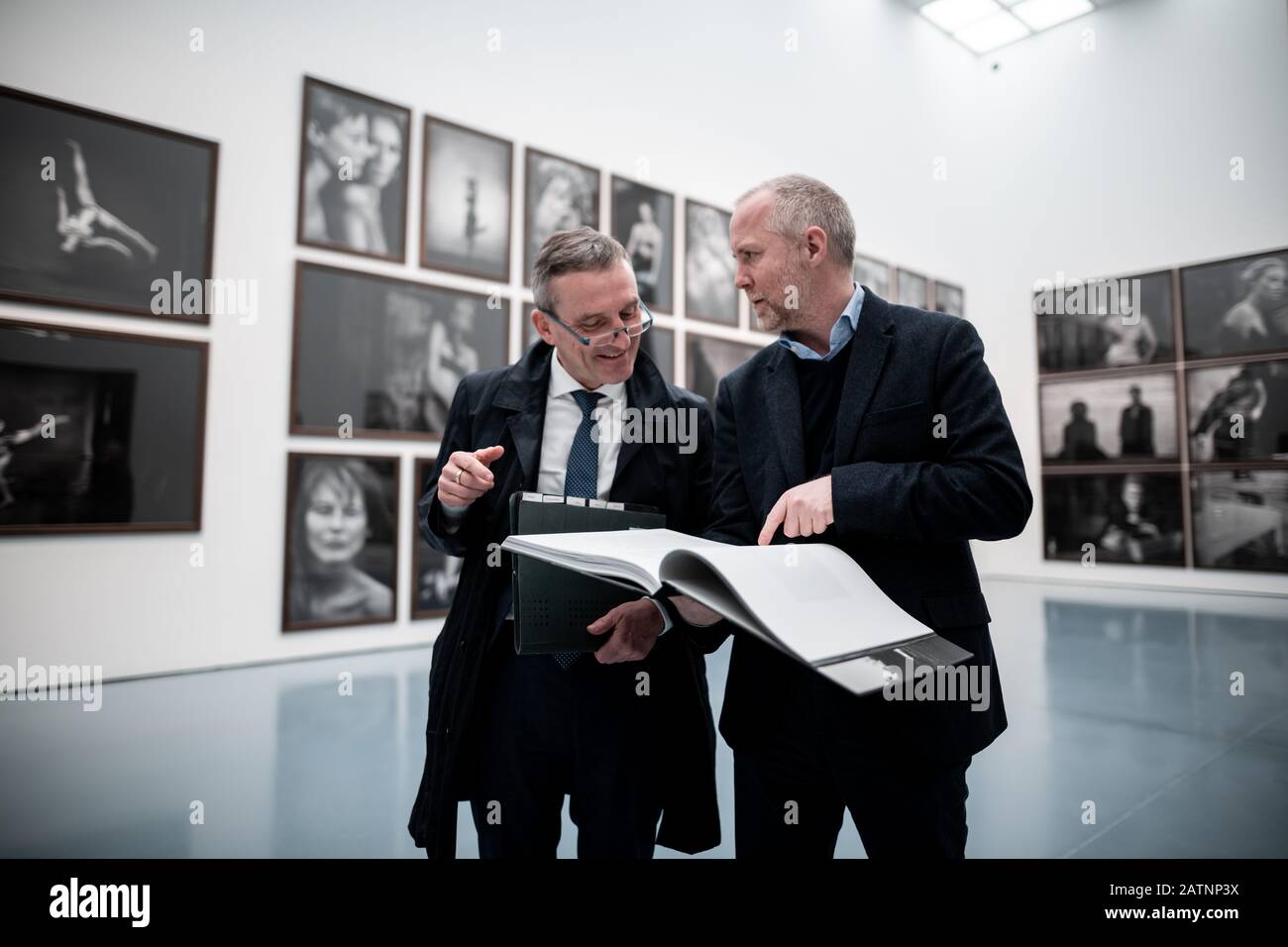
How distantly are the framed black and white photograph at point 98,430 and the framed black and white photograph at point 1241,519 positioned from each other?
12007mm

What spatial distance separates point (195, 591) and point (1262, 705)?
24.0 ft

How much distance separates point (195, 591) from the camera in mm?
5508

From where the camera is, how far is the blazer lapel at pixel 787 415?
1647mm

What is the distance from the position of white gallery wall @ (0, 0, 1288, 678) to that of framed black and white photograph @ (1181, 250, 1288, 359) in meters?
0.28

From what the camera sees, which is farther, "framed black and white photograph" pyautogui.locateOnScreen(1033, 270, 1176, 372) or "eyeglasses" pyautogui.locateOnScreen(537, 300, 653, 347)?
"framed black and white photograph" pyautogui.locateOnScreen(1033, 270, 1176, 372)

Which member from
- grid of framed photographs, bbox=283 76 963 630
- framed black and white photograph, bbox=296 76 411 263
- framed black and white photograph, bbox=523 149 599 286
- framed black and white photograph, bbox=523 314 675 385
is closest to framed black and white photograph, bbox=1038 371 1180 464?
framed black and white photograph, bbox=523 314 675 385

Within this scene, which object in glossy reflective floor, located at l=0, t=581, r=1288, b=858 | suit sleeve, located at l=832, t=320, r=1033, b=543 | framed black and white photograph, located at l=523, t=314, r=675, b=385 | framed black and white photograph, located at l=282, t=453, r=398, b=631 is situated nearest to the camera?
suit sleeve, located at l=832, t=320, r=1033, b=543

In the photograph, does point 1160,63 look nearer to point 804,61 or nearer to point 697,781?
point 804,61

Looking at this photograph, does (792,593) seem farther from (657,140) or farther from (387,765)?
(657,140)

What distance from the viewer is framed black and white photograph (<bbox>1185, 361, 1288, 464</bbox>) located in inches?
391

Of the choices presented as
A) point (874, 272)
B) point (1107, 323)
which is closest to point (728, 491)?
point (874, 272)

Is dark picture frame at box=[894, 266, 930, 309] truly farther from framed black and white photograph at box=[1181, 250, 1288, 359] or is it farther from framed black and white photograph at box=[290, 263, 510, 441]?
framed black and white photograph at box=[290, 263, 510, 441]

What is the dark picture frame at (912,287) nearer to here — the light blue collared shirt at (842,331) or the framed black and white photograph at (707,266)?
the framed black and white photograph at (707,266)
